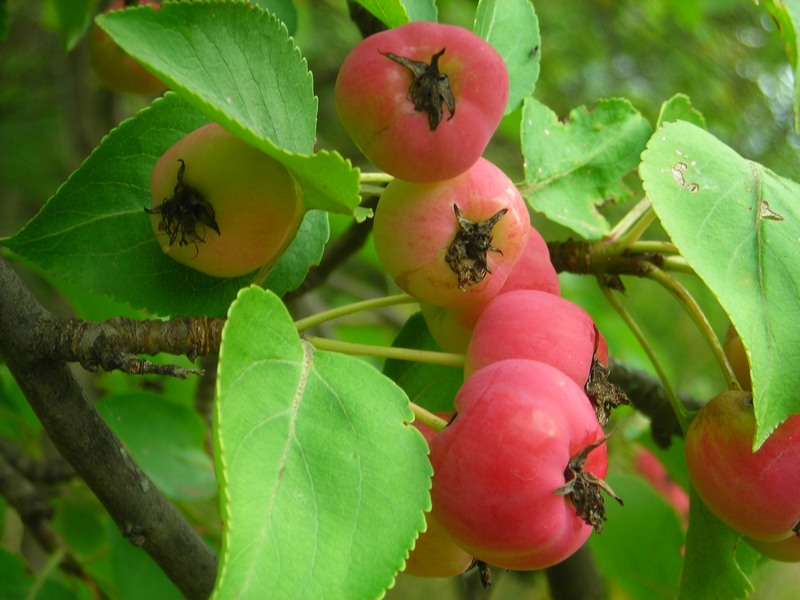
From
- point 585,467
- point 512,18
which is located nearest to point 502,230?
point 585,467

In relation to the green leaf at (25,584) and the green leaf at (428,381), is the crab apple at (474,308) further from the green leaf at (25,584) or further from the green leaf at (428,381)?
the green leaf at (25,584)

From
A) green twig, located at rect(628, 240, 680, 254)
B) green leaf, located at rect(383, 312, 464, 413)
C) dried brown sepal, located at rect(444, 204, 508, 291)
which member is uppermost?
dried brown sepal, located at rect(444, 204, 508, 291)

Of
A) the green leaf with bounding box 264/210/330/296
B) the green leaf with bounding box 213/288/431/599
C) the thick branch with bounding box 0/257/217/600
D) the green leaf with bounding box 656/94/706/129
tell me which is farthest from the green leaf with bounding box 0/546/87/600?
the green leaf with bounding box 656/94/706/129

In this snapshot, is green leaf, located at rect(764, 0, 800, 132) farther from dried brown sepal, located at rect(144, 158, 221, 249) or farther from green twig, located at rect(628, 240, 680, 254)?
dried brown sepal, located at rect(144, 158, 221, 249)

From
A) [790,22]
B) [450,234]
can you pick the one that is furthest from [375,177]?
[790,22]

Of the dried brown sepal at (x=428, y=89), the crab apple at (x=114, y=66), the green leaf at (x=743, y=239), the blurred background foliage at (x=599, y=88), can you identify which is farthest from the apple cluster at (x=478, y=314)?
the blurred background foliage at (x=599, y=88)

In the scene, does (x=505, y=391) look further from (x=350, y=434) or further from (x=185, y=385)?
(x=185, y=385)

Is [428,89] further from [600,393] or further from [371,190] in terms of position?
[600,393]
